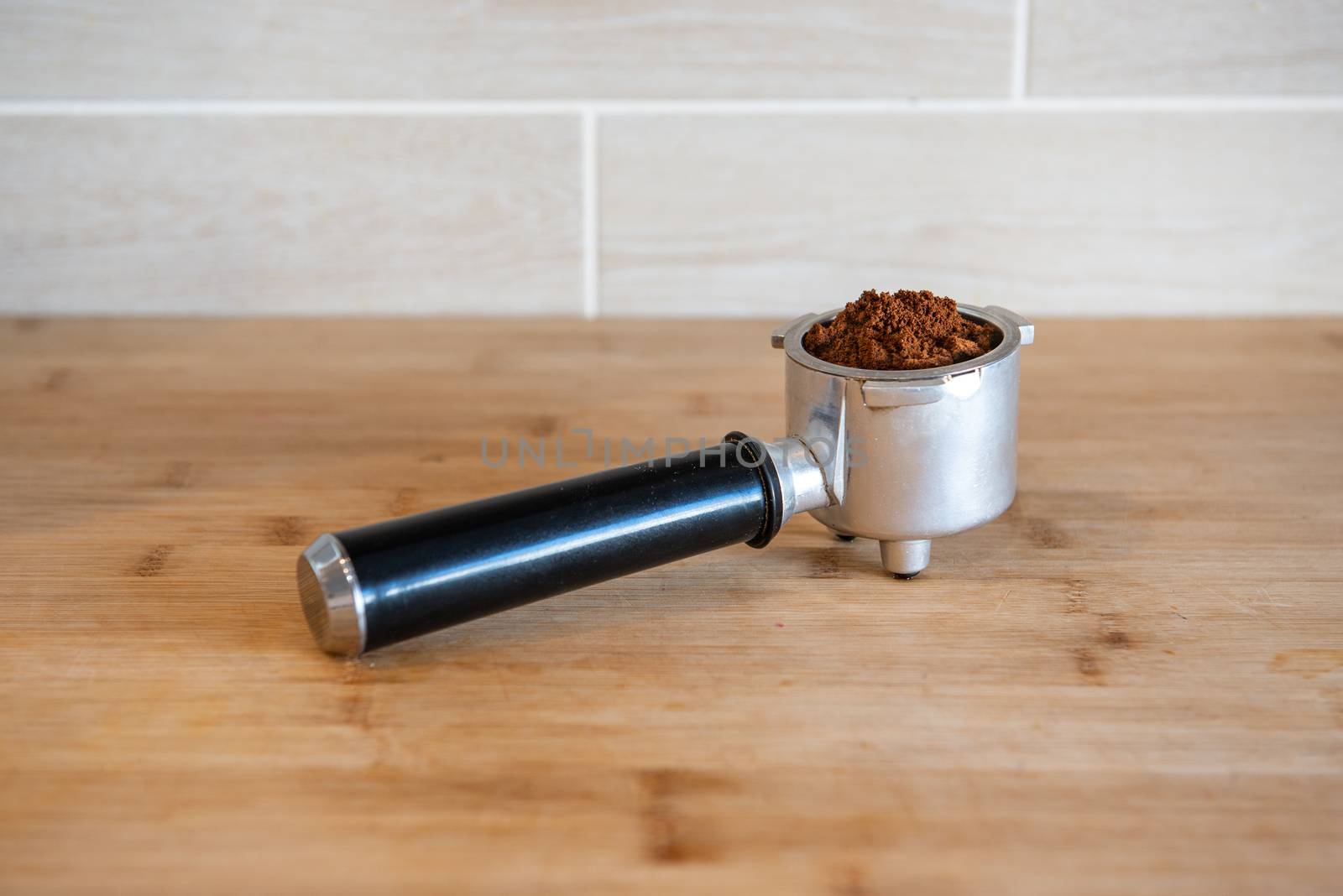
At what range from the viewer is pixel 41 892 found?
0.38m

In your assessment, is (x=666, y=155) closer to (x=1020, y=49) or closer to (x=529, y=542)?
(x=1020, y=49)

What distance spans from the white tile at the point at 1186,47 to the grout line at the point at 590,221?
1.09 ft

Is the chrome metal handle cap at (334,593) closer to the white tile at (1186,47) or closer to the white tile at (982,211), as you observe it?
the white tile at (982,211)

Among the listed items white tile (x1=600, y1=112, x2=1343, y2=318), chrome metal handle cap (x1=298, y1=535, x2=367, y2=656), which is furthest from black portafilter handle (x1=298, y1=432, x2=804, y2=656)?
white tile (x1=600, y1=112, x2=1343, y2=318)

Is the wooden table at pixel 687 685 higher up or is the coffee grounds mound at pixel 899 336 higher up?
the coffee grounds mound at pixel 899 336

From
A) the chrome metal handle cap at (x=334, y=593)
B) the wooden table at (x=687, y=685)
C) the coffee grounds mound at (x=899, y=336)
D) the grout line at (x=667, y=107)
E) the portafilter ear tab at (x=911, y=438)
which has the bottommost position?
the wooden table at (x=687, y=685)

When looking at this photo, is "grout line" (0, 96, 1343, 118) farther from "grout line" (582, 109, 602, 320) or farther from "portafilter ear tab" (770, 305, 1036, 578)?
"portafilter ear tab" (770, 305, 1036, 578)

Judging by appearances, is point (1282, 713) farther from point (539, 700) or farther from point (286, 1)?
point (286, 1)

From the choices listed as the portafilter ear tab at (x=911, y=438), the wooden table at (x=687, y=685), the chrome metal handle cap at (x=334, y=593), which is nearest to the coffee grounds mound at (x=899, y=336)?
the portafilter ear tab at (x=911, y=438)

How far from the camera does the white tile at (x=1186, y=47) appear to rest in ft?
2.91

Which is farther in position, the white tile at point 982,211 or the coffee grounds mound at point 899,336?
the white tile at point 982,211

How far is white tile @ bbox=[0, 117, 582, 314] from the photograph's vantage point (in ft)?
3.08

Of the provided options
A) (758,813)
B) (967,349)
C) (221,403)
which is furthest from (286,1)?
(758,813)

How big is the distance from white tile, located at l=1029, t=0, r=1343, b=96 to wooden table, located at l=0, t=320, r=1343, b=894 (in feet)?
0.88
